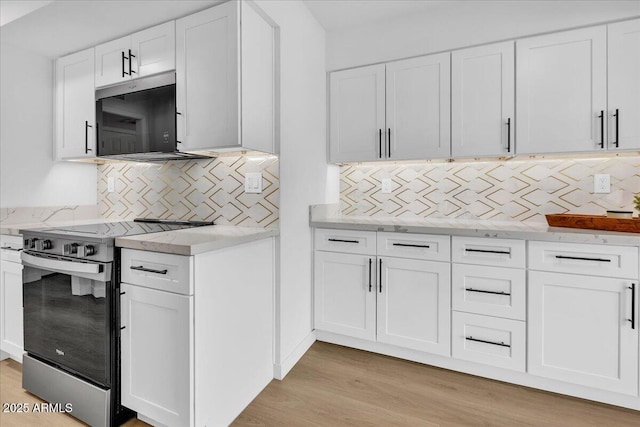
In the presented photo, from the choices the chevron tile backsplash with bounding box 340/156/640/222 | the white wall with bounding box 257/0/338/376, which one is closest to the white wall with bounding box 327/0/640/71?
the white wall with bounding box 257/0/338/376

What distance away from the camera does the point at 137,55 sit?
2.08 m

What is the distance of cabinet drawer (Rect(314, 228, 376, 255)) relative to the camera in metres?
2.32

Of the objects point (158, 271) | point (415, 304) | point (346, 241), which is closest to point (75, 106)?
point (158, 271)

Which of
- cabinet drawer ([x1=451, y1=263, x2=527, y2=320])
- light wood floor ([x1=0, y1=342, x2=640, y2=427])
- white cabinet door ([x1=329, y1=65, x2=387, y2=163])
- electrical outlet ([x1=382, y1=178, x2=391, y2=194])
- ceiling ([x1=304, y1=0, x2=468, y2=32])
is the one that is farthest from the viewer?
electrical outlet ([x1=382, y1=178, x2=391, y2=194])

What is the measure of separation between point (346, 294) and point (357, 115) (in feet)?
4.78

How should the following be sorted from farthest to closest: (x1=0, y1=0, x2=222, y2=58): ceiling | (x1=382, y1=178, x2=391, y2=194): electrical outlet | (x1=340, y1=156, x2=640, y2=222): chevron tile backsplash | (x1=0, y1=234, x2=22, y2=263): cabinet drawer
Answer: (x1=382, y1=178, x2=391, y2=194): electrical outlet
(x1=340, y1=156, x2=640, y2=222): chevron tile backsplash
(x1=0, y1=234, x2=22, y2=263): cabinet drawer
(x1=0, y1=0, x2=222, y2=58): ceiling

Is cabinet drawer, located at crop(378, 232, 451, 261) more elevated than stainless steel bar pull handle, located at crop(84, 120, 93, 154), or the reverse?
stainless steel bar pull handle, located at crop(84, 120, 93, 154)

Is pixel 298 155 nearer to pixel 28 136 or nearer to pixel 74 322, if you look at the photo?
pixel 74 322

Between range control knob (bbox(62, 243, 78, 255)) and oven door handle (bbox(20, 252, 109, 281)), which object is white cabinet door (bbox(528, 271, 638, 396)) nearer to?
oven door handle (bbox(20, 252, 109, 281))

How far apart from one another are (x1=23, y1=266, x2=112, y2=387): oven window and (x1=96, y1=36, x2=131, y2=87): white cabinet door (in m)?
1.33

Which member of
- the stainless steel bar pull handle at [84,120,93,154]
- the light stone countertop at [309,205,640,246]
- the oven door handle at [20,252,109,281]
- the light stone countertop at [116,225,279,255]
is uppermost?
the stainless steel bar pull handle at [84,120,93,154]

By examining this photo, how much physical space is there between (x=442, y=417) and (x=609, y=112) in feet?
6.83

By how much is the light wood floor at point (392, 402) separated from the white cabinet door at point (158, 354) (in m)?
0.26

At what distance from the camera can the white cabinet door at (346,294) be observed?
7.64ft
